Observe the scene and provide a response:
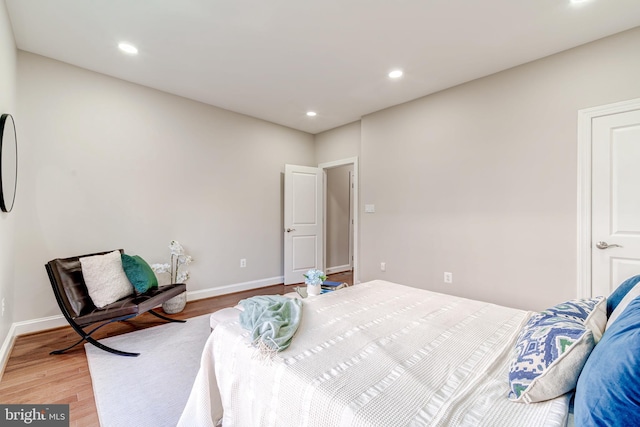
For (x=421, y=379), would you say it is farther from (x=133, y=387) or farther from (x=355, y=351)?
(x=133, y=387)

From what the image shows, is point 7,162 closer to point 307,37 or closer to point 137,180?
point 137,180

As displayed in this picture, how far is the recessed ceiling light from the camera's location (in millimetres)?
2531

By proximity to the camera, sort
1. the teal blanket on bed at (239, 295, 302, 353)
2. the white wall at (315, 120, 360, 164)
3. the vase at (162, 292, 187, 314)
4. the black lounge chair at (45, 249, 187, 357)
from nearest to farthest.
A: the teal blanket on bed at (239, 295, 302, 353)
the black lounge chair at (45, 249, 187, 357)
the vase at (162, 292, 187, 314)
the white wall at (315, 120, 360, 164)

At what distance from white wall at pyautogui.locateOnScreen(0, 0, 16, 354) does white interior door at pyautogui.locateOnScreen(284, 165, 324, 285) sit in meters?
3.03

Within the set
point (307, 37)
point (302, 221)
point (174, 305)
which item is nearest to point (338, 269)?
point (302, 221)

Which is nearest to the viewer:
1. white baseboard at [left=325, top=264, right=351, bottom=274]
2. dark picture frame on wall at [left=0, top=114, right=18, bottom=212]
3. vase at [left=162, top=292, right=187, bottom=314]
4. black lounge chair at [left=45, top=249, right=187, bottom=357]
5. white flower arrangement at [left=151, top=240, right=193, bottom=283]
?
dark picture frame on wall at [left=0, top=114, right=18, bottom=212]

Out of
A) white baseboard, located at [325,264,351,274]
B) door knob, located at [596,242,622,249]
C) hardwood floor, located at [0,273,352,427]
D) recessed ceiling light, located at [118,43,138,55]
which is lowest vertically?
hardwood floor, located at [0,273,352,427]

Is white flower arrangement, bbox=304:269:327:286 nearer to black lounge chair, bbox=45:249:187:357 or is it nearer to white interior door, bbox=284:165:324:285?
black lounge chair, bbox=45:249:187:357

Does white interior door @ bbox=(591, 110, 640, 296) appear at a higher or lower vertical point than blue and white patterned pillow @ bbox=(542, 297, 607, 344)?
higher

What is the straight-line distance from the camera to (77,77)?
2.92 m

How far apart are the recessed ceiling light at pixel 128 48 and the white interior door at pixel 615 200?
417 centimetres

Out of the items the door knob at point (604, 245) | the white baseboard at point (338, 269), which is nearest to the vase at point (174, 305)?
the white baseboard at point (338, 269)

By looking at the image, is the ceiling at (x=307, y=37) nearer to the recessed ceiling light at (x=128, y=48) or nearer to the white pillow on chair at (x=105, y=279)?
the recessed ceiling light at (x=128, y=48)

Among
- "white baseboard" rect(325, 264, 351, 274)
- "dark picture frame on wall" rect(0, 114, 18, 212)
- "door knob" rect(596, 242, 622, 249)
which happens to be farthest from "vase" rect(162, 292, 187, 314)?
"door knob" rect(596, 242, 622, 249)
